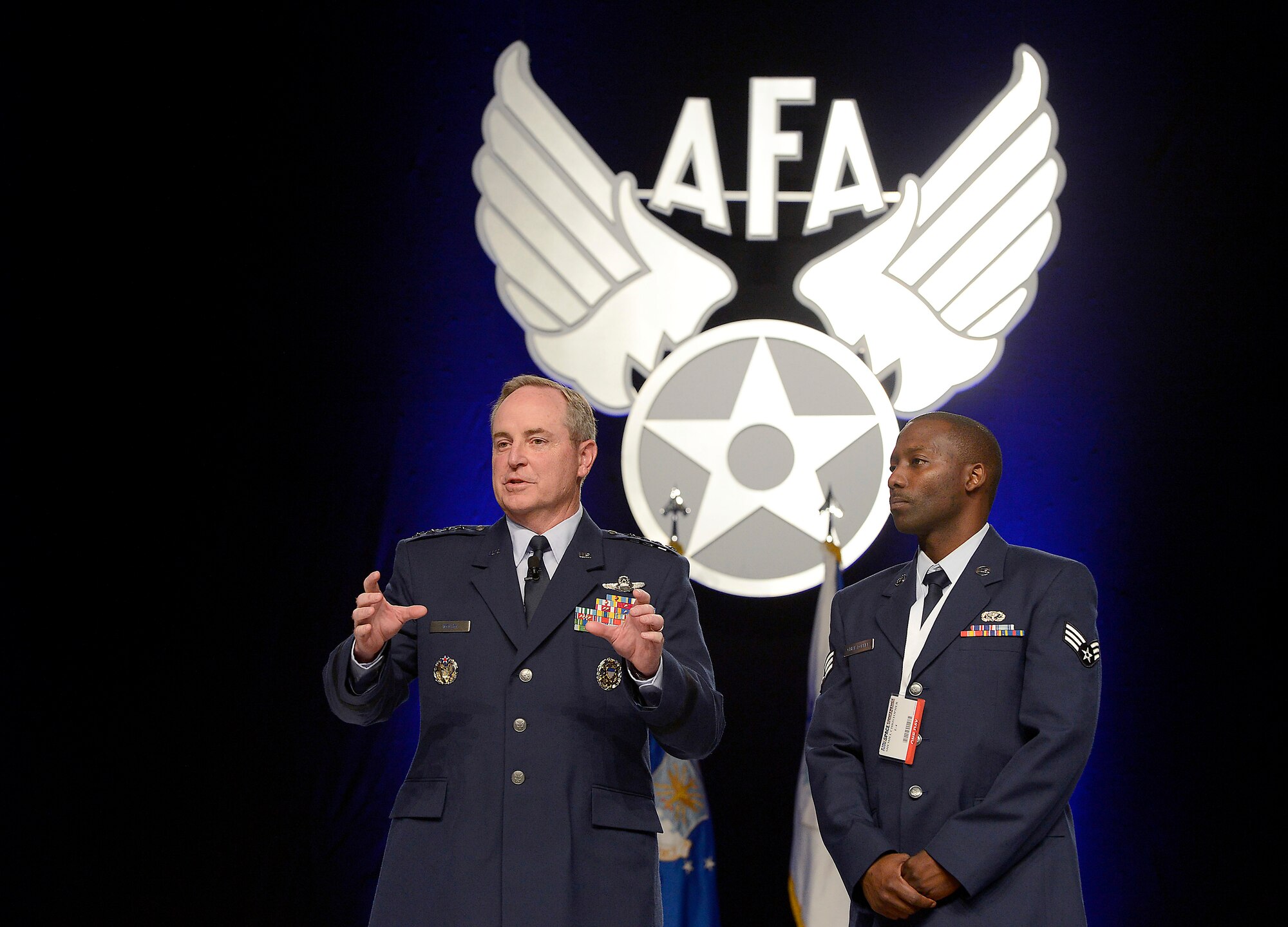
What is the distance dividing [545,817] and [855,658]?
764 mm

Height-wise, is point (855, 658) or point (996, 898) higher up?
point (855, 658)

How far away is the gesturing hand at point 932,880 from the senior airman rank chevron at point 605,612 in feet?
2.15

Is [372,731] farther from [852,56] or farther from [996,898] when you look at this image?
[852,56]

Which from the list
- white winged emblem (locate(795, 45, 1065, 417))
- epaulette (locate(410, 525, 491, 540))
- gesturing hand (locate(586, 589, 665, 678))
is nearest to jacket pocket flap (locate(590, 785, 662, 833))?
gesturing hand (locate(586, 589, 665, 678))

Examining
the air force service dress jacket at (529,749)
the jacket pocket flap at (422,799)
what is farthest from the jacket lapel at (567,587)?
the jacket pocket flap at (422,799)

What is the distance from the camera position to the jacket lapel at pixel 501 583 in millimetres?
1962

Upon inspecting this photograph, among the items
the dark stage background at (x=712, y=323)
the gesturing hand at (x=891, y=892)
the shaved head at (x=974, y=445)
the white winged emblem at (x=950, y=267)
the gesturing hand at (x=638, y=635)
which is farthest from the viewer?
the white winged emblem at (x=950, y=267)

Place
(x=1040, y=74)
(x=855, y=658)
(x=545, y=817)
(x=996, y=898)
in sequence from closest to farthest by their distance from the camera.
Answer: (x=545, y=817), (x=996, y=898), (x=855, y=658), (x=1040, y=74)

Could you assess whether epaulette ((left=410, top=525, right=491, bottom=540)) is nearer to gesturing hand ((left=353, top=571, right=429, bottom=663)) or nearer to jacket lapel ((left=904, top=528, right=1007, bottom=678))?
gesturing hand ((left=353, top=571, right=429, bottom=663))

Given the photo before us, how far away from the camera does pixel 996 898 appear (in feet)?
6.57

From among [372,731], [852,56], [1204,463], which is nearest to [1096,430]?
[1204,463]

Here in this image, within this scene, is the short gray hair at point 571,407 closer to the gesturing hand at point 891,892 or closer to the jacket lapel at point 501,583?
the jacket lapel at point 501,583

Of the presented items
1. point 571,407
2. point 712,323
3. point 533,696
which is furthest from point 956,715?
point 712,323

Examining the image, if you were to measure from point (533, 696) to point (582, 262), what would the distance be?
245 centimetres
